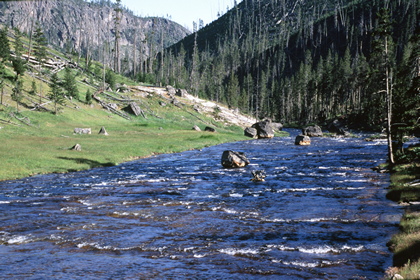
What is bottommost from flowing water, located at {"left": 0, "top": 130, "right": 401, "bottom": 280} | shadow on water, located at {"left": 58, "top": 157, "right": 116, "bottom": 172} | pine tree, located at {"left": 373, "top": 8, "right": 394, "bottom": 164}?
flowing water, located at {"left": 0, "top": 130, "right": 401, "bottom": 280}

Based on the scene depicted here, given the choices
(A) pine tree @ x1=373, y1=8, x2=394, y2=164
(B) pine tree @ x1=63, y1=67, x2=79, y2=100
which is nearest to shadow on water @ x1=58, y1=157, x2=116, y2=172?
(A) pine tree @ x1=373, y1=8, x2=394, y2=164

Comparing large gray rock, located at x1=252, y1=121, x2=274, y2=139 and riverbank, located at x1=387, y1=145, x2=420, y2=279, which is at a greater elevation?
large gray rock, located at x1=252, y1=121, x2=274, y2=139

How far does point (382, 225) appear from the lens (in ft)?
49.2

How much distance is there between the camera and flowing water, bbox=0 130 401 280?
1114cm

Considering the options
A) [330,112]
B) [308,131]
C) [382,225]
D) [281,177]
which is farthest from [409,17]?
[382,225]

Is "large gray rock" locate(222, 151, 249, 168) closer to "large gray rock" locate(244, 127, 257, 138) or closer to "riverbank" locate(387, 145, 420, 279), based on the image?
"riverbank" locate(387, 145, 420, 279)

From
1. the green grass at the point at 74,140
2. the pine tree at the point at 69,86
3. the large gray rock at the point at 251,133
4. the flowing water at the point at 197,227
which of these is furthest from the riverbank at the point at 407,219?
the pine tree at the point at 69,86

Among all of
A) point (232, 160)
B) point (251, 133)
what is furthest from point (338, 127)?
point (232, 160)

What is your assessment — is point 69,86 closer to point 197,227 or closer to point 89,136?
point 89,136

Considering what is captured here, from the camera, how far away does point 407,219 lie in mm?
14859

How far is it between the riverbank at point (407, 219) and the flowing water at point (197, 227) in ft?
1.79

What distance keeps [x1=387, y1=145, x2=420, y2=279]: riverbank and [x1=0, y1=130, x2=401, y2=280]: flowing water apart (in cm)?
54

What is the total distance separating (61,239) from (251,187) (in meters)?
15.2

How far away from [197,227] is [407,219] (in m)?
9.93
